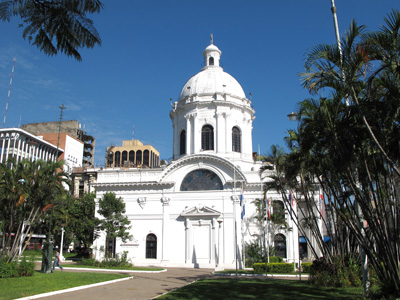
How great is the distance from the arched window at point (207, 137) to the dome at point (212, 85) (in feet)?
15.3

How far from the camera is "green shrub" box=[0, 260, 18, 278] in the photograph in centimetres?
1931

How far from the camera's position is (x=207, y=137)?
155 feet

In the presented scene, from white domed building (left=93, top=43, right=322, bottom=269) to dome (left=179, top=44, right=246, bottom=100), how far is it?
1.05 m

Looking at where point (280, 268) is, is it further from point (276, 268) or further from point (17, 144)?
point (17, 144)

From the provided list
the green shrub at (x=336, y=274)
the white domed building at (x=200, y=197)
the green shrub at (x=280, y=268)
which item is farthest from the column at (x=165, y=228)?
the green shrub at (x=336, y=274)

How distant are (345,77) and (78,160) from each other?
84275 mm

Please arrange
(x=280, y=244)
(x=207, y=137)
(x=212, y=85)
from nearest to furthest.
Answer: (x=280, y=244) → (x=207, y=137) → (x=212, y=85)

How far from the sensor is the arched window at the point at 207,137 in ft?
154

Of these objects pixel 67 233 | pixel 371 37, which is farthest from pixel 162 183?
pixel 371 37

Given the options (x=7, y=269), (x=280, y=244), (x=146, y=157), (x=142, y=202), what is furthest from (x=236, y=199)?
(x=146, y=157)

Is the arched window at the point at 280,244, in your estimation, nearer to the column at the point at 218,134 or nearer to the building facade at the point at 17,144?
the column at the point at 218,134

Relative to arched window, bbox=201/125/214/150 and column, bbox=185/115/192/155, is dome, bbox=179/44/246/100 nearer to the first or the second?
column, bbox=185/115/192/155

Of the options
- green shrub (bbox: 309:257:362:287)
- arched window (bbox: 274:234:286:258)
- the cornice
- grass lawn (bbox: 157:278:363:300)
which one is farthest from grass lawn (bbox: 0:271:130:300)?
arched window (bbox: 274:234:286:258)

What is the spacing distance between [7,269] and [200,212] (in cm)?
2367
